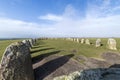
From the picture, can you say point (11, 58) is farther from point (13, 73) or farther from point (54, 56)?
point (54, 56)

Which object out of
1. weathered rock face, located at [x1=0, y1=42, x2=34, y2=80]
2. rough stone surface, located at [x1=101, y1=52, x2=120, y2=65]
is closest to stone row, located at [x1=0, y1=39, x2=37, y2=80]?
weathered rock face, located at [x1=0, y1=42, x2=34, y2=80]

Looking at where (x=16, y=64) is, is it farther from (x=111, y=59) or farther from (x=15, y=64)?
(x=111, y=59)

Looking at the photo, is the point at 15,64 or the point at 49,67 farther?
the point at 49,67

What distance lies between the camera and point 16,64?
21.6 m

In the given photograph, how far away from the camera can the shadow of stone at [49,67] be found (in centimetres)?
2566

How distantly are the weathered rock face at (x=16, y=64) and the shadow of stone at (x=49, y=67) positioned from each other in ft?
8.62

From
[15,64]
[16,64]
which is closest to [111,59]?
[16,64]

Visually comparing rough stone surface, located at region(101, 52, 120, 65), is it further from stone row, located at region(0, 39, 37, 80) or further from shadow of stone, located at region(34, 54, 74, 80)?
stone row, located at region(0, 39, 37, 80)

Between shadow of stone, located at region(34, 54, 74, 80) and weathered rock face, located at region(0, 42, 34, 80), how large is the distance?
263 centimetres

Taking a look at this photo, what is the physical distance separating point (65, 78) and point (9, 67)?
34.9 feet

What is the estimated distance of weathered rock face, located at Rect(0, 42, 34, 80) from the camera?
21109mm

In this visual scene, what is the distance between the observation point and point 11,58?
21312mm

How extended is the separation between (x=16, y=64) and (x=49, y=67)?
7295 mm

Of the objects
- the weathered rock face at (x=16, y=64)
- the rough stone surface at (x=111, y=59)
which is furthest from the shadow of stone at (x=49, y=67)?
the rough stone surface at (x=111, y=59)
